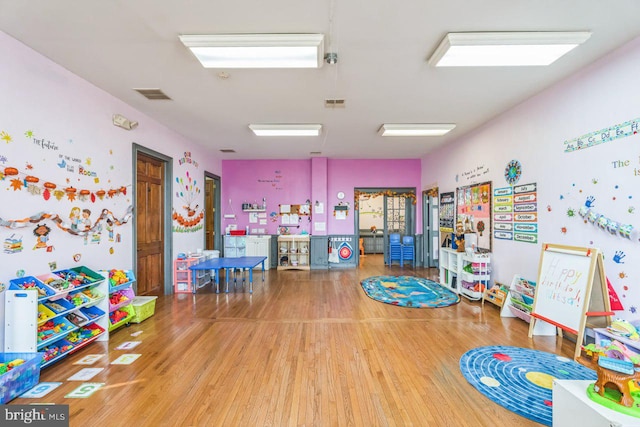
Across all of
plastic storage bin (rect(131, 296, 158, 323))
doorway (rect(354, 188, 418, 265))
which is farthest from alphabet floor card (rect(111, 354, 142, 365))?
doorway (rect(354, 188, 418, 265))

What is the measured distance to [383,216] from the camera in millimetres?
8969

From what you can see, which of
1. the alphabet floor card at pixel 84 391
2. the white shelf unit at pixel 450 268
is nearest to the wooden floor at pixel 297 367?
the alphabet floor card at pixel 84 391

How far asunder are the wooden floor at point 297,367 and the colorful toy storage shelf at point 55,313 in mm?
179

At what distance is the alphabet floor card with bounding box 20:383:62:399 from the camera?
7.49 feet

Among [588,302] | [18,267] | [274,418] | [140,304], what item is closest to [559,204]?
[588,302]

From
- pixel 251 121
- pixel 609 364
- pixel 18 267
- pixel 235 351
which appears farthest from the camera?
pixel 251 121

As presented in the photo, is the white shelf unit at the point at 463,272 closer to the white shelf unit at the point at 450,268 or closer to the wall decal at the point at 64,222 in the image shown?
the white shelf unit at the point at 450,268

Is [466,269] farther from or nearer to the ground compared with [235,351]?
farther from the ground

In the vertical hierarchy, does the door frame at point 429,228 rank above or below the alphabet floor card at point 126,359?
above

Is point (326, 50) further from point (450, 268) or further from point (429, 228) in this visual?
point (429, 228)

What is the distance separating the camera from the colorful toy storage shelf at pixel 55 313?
250 centimetres

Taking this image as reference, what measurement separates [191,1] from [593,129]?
3.88m

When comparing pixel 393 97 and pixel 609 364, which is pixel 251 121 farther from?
pixel 609 364

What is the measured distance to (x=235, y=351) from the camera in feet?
10.00
